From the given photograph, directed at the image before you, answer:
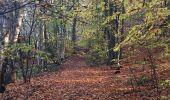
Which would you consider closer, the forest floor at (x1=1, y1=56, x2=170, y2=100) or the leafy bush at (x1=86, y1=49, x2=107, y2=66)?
the forest floor at (x1=1, y1=56, x2=170, y2=100)

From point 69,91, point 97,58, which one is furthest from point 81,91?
point 97,58

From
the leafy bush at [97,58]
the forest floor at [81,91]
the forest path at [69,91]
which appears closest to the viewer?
the forest floor at [81,91]

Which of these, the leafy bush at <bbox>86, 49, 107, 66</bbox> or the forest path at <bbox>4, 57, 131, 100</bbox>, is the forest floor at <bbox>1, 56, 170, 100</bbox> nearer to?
the forest path at <bbox>4, 57, 131, 100</bbox>

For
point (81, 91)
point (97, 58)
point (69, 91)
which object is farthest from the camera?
point (97, 58)

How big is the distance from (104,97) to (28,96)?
3198 mm

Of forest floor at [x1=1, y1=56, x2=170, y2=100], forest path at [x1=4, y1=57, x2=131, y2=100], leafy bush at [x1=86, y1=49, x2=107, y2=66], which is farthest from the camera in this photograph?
leafy bush at [x1=86, y1=49, x2=107, y2=66]

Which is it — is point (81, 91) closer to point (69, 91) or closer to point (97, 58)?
point (69, 91)

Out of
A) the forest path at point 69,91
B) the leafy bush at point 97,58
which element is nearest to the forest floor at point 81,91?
the forest path at point 69,91

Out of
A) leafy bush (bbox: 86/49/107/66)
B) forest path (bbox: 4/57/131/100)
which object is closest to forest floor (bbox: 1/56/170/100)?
forest path (bbox: 4/57/131/100)

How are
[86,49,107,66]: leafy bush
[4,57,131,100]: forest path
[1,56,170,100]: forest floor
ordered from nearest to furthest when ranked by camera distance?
[1,56,170,100]: forest floor
[4,57,131,100]: forest path
[86,49,107,66]: leafy bush

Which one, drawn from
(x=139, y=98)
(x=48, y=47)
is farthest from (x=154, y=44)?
(x=48, y=47)

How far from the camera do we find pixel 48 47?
37000 millimetres

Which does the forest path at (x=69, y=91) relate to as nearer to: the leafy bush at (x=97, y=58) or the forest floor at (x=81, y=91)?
the forest floor at (x=81, y=91)

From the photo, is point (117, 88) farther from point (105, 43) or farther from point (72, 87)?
point (105, 43)
